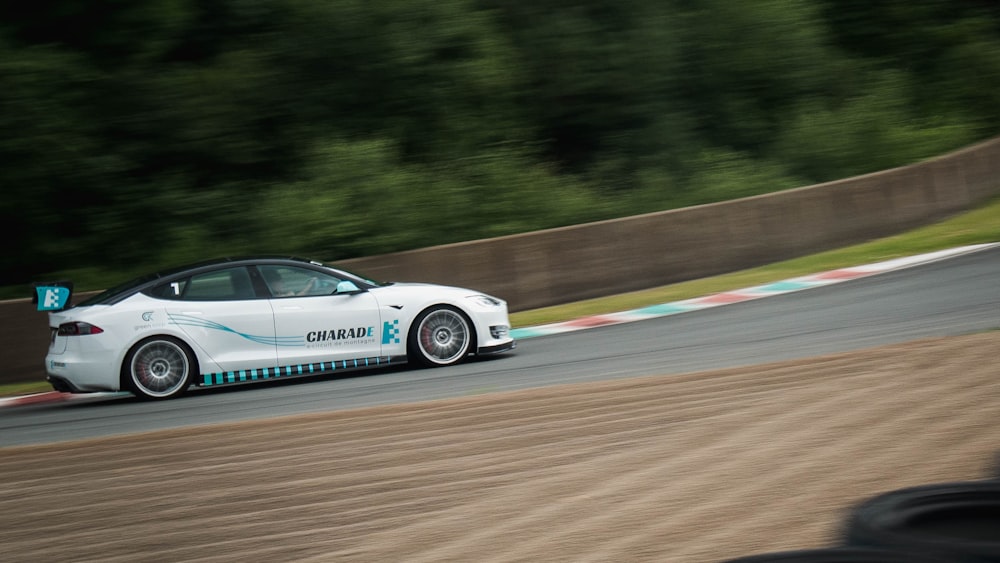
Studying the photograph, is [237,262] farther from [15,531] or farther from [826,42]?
[826,42]

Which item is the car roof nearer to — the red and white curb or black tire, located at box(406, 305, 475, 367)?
black tire, located at box(406, 305, 475, 367)

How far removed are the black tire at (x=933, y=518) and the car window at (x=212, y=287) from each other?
8259 mm

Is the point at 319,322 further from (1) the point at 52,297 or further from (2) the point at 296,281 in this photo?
(1) the point at 52,297

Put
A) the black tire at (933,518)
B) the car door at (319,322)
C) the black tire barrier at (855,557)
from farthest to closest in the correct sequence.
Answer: the car door at (319,322) < the black tire at (933,518) < the black tire barrier at (855,557)

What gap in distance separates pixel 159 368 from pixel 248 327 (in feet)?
3.26

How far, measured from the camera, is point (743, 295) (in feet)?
47.9

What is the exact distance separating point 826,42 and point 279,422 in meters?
22.7

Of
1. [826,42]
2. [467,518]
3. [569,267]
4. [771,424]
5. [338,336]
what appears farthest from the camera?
[826,42]

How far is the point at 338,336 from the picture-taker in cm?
1103

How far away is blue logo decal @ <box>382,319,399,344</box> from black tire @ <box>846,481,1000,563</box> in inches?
303

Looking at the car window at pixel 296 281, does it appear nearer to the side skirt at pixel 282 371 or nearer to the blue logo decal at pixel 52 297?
the side skirt at pixel 282 371

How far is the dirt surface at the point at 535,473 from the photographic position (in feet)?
15.8

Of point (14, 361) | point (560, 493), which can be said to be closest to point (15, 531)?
point (560, 493)

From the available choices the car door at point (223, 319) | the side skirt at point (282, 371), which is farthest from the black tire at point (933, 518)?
the car door at point (223, 319)
